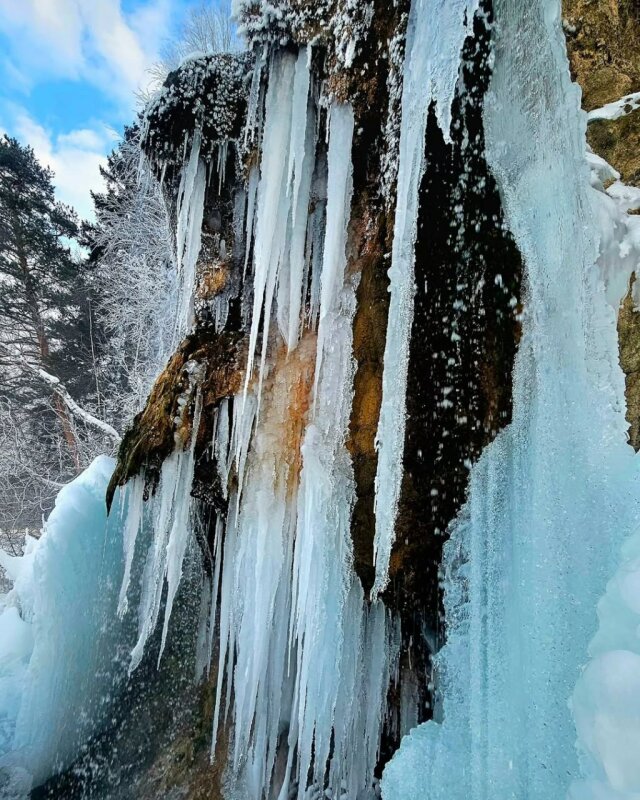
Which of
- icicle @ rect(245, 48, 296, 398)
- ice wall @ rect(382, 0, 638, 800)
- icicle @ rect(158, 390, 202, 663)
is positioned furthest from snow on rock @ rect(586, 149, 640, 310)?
icicle @ rect(158, 390, 202, 663)

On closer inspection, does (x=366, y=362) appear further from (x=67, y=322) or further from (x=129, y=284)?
(x=67, y=322)

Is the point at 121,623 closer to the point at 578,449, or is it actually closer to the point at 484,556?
the point at 484,556

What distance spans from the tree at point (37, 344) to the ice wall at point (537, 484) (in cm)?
972

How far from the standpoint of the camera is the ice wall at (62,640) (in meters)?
4.49

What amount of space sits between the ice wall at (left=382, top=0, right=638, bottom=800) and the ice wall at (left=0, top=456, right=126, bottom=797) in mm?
4090

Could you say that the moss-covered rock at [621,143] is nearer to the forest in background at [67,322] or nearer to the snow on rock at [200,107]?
the snow on rock at [200,107]

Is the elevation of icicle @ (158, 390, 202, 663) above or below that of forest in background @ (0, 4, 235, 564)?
below

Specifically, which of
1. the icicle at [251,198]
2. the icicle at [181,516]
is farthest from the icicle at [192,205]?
the icicle at [181,516]

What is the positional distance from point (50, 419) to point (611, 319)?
39.4ft

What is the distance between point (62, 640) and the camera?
4.64m

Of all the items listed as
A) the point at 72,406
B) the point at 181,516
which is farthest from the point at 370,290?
the point at 72,406

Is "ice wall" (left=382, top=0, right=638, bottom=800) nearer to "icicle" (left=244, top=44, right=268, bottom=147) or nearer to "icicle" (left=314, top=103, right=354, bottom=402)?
"icicle" (left=314, top=103, right=354, bottom=402)

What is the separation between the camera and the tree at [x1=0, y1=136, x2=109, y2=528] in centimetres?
1021

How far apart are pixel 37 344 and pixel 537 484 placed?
40.0ft
